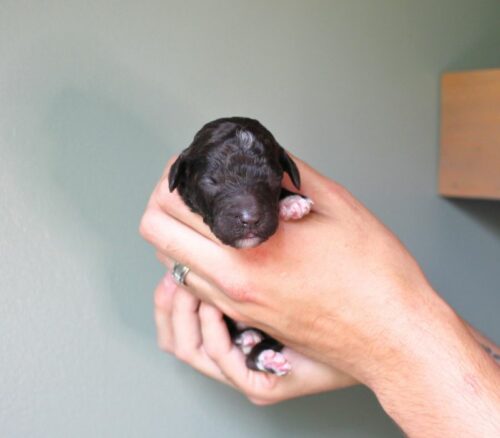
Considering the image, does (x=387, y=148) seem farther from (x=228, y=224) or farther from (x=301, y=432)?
(x=228, y=224)

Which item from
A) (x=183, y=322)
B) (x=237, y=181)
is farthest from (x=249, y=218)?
(x=183, y=322)

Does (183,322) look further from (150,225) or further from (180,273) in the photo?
(150,225)

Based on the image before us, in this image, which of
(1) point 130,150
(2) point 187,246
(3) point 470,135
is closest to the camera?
(2) point 187,246

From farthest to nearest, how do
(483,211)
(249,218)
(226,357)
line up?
(483,211), (226,357), (249,218)

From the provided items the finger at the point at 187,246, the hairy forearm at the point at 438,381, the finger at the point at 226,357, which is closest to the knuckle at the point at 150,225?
the finger at the point at 187,246

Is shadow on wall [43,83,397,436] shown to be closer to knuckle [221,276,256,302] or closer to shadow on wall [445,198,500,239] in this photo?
knuckle [221,276,256,302]

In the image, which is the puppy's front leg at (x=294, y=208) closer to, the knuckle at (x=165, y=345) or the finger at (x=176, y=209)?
the finger at (x=176, y=209)

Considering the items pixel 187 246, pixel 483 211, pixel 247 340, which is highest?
→ pixel 187 246
